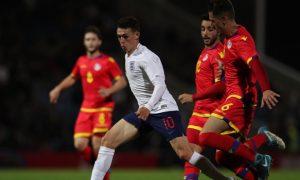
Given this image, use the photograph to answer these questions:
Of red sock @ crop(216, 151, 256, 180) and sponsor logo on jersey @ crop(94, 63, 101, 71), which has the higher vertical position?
sponsor logo on jersey @ crop(94, 63, 101, 71)

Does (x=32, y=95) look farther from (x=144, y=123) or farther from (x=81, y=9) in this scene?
(x=144, y=123)

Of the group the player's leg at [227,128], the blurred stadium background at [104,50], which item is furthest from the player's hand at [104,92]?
the blurred stadium background at [104,50]

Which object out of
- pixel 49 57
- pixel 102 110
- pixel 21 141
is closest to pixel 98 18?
pixel 49 57

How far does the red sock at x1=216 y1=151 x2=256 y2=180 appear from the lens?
7.80 meters

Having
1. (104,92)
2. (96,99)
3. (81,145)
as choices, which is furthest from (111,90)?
(81,145)

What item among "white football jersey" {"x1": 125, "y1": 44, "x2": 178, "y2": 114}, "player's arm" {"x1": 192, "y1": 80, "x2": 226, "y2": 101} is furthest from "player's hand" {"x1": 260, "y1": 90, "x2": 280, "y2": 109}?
"white football jersey" {"x1": 125, "y1": 44, "x2": 178, "y2": 114}

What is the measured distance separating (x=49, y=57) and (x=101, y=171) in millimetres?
9656

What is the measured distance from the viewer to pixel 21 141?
1556 centimetres

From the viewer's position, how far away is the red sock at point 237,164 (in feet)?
25.6

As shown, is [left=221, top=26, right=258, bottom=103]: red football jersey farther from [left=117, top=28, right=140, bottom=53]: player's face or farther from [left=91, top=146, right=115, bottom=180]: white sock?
[left=91, top=146, right=115, bottom=180]: white sock

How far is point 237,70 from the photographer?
7.52m

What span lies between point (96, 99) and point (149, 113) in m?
2.61

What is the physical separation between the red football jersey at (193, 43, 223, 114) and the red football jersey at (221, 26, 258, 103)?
1.62ft

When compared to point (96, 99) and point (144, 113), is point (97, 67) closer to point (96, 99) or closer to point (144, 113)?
point (96, 99)
